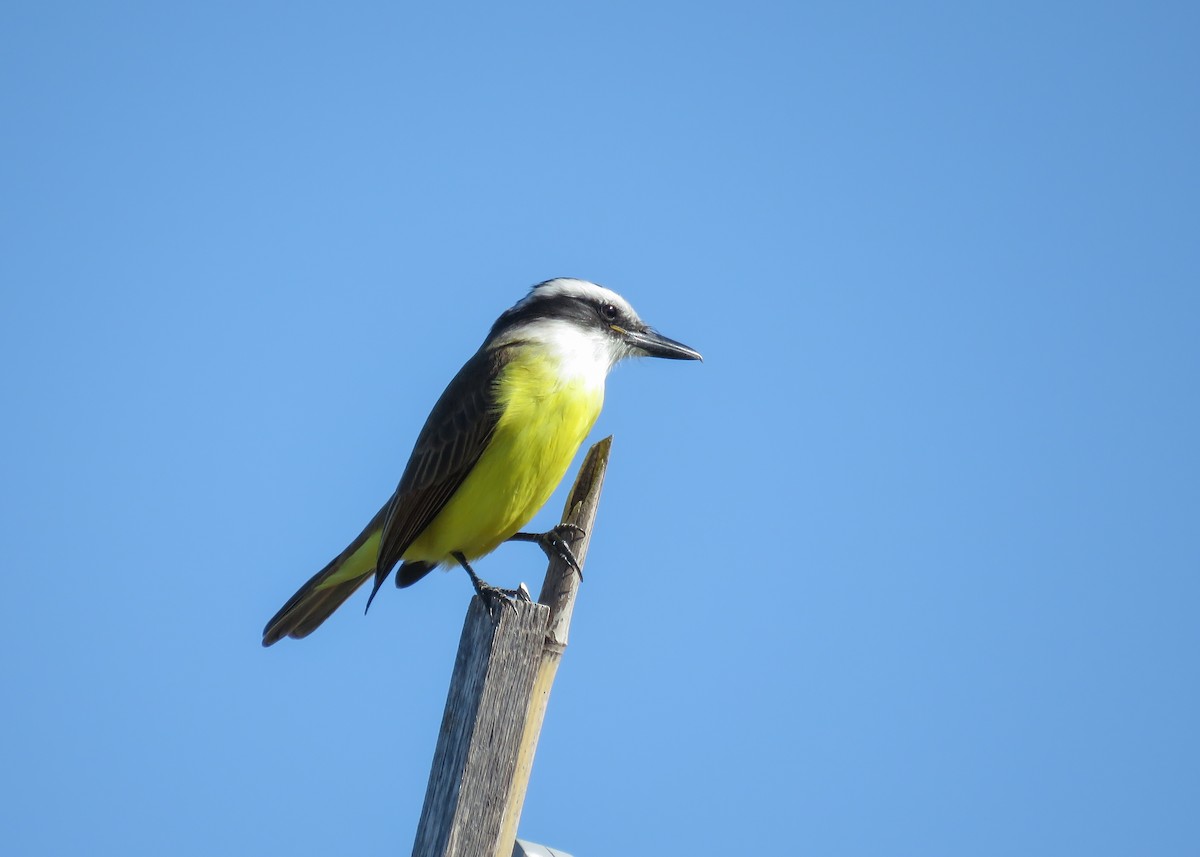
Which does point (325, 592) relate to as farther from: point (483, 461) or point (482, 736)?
point (482, 736)

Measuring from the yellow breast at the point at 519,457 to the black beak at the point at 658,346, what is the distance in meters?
0.73

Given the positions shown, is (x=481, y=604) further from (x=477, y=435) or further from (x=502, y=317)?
(x=502, y=317)

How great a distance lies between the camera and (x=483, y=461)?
234 inches

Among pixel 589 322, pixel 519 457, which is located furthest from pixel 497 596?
pixel 589 322

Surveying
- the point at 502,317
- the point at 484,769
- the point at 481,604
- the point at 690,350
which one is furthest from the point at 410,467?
the point at 484,769

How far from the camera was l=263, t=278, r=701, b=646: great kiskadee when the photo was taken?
5898mm

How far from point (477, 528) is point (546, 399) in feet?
2.31

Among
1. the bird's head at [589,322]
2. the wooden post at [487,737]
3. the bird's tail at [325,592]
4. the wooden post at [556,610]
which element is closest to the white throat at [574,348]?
the bird's head at [589,322]

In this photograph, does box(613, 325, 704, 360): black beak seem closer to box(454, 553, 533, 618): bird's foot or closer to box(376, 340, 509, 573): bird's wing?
box(376, 340, 509, 573): bird's wing

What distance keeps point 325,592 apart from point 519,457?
4.50 feet

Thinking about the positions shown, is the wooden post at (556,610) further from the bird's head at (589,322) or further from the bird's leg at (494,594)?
the bird's head at (589,322)

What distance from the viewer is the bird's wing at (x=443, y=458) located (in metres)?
5.96

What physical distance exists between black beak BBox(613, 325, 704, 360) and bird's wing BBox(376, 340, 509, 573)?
0.84 m

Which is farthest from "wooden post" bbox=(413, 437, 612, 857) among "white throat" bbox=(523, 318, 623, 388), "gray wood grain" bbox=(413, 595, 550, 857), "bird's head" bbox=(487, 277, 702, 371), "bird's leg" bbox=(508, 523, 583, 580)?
"bird's head" bbox=(487, 277, 702, 371)
